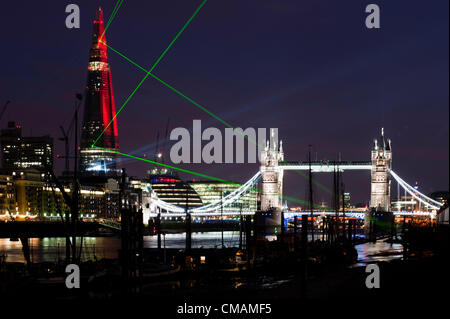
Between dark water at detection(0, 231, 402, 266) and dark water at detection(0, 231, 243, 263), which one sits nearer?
dark water at detection(0, 231, 402, 266)

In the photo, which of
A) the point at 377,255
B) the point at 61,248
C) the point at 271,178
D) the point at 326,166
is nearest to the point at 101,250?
the point at 61,248

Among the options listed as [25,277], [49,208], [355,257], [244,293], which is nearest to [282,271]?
[355,257]

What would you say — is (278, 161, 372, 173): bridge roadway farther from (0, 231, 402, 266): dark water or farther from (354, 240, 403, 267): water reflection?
(354, 240, 403, 267): water reflection

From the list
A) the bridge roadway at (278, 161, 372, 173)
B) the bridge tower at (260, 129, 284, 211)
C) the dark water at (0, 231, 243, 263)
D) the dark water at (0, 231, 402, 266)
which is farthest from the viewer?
the bridge tower at (260, 129, 284, 211)

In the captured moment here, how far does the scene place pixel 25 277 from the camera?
4228 cm

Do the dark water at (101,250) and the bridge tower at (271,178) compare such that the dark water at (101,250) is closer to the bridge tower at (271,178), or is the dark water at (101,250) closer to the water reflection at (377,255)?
the water reflection at (377,255)

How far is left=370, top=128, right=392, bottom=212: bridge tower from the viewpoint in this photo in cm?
14088

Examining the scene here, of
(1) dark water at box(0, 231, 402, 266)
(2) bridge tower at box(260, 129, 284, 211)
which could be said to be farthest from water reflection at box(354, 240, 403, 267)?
(2) bridge tower at box(260, 129, 284, 211)

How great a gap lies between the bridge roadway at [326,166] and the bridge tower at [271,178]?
6.00ft

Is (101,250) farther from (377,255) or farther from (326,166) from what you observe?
(326,166)

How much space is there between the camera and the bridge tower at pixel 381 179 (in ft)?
462

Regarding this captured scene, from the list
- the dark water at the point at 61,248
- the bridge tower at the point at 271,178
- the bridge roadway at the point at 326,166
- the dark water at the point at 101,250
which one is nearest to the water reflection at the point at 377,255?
the dark water at the point at 101,250

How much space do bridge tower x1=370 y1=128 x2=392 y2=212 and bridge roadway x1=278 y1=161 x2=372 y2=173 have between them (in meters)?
Answer: 1.91
